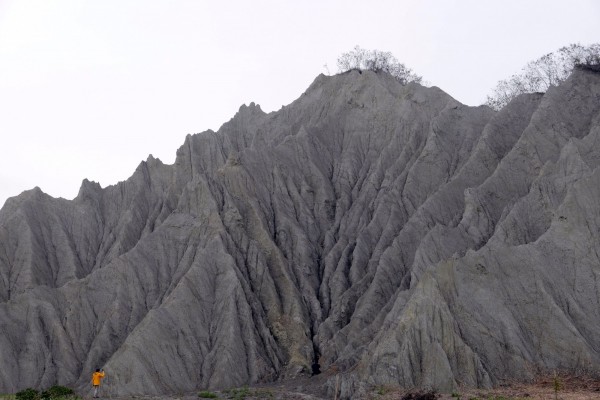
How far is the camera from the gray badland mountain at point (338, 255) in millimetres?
44469

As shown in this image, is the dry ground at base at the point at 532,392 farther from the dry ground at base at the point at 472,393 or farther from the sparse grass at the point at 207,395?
the sparse grass at the point at 207,395

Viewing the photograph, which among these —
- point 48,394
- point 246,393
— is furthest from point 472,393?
point 48,394

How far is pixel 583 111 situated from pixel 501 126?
6057 mm

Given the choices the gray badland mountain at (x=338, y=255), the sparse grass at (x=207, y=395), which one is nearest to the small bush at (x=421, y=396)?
the gray badland mountain at (x=338, y=255)

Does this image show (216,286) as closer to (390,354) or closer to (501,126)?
(390,354)

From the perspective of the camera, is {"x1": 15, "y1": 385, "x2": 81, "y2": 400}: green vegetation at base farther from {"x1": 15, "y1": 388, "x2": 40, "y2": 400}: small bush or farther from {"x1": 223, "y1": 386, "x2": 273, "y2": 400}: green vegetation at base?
{"x1": 223, "y1": 386, "x2": 273, "y2": 400}: green vegetation at base

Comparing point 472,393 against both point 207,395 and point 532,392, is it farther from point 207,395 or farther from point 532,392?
point 207,395

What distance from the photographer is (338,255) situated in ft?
190

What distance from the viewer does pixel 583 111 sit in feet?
198

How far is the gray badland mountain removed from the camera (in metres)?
44.5

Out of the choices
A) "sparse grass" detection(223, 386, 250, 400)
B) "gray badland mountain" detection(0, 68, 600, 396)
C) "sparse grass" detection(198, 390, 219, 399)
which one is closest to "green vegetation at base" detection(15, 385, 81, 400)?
"gray badland mountain" detection(0, 68, 600, 396)

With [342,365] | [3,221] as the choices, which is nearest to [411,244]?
[342,365]

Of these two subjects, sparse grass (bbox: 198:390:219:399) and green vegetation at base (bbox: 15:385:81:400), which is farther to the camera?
sparse grass (bbox: 198:390:219:399)

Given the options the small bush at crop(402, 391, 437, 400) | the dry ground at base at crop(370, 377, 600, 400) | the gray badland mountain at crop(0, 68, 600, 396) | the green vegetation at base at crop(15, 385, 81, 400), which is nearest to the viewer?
the dry ground at base at crop(370, 377, 600, 400)
